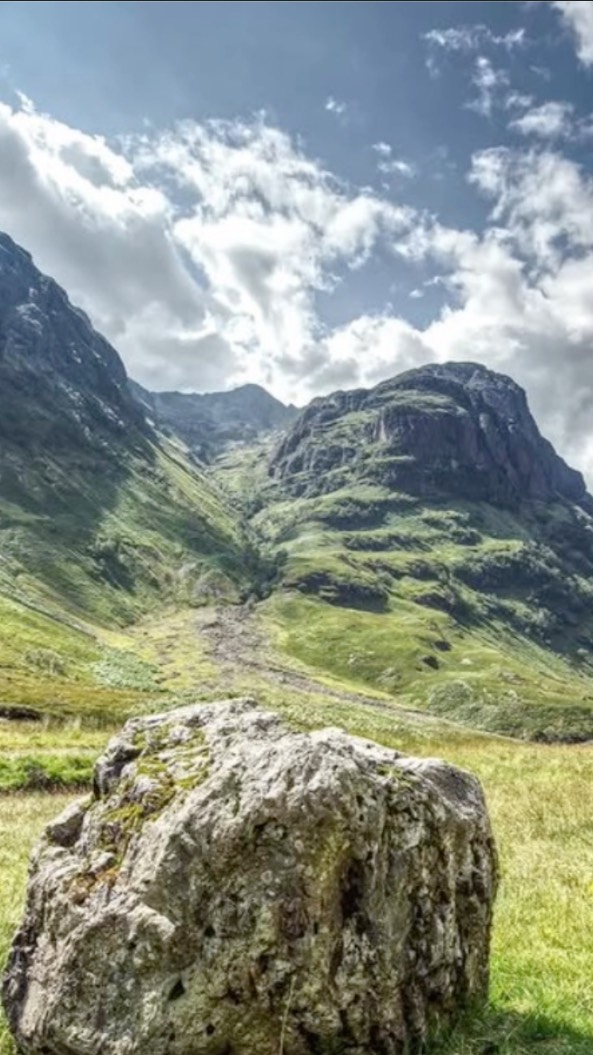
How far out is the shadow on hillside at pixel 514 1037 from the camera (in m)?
7.55

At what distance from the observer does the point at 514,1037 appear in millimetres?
7805

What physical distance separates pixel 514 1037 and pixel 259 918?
271 cm

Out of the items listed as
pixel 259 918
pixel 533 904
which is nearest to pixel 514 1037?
pixel 259 918

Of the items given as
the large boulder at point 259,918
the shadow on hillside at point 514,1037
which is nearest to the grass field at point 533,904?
the shadow on hillside at point 514,1037

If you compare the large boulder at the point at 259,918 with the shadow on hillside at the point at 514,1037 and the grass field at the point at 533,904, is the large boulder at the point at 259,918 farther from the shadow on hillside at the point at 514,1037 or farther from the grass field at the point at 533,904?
the grass field at the point at 533,904

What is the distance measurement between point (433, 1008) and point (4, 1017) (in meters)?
4.38

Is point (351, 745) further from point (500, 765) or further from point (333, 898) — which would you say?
point (500, 765)

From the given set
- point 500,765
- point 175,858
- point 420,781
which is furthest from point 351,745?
point 500,765

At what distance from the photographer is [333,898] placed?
7.79 meters

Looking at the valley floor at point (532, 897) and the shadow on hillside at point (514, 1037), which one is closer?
the shadow on hillside at point (514, 1037)

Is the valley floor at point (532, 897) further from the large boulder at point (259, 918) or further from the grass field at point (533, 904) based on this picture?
the large boulder at point (259, 918)

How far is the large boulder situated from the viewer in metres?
7.46

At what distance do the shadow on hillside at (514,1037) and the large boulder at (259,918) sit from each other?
0.27 m

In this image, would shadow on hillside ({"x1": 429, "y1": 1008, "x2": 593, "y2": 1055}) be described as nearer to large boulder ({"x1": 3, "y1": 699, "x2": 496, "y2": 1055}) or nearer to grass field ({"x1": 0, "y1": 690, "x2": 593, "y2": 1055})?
grass field ({"x1": 0, "y1": 690, "x2": 593, "y2": 1055})
